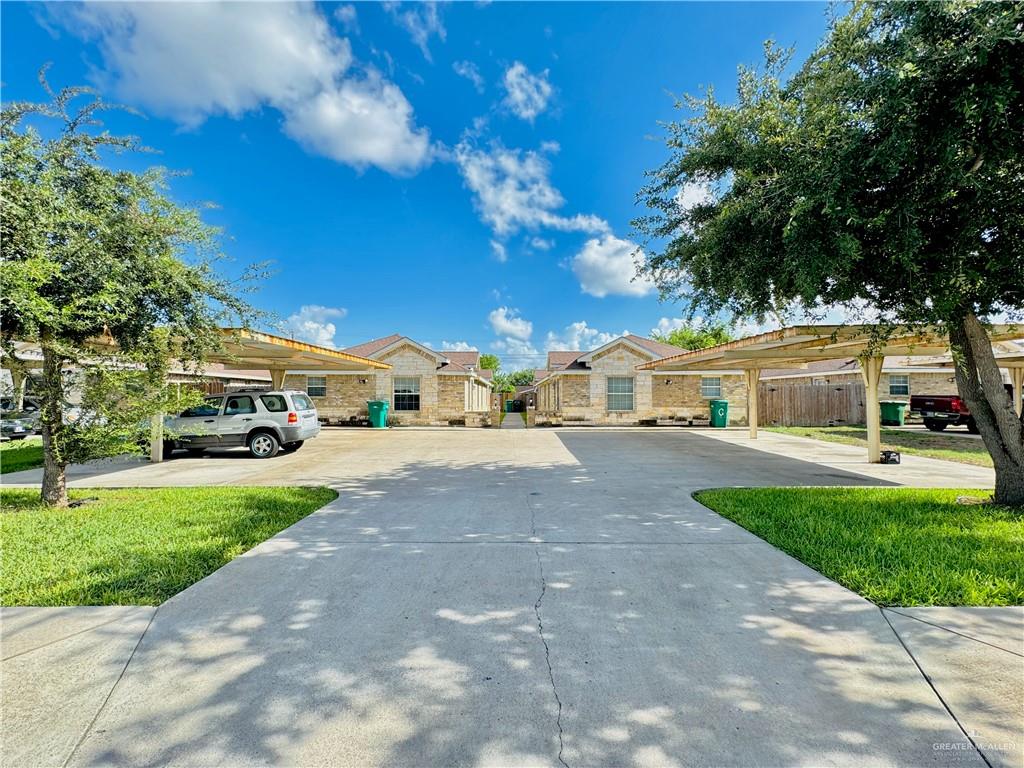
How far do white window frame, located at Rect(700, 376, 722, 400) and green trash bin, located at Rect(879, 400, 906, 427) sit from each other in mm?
7296

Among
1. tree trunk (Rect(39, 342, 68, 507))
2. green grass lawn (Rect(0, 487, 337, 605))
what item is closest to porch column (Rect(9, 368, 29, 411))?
tree trunk (Rect(39, 342, 68, 507))

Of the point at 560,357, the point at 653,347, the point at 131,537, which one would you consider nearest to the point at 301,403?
the point at 131,537

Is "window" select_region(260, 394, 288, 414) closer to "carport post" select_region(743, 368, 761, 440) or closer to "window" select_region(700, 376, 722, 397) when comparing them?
"carport post" select_region(743, 368, 761, 440)

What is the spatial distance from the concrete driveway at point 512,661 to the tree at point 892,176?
386 cm

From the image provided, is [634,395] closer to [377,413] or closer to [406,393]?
[406,393]

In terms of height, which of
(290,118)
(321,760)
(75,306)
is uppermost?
(290,118)

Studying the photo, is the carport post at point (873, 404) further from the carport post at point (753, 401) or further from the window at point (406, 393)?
the window at point (406, 393)

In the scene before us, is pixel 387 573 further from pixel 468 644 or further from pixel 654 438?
pixel 654 438

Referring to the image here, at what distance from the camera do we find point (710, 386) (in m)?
22.4

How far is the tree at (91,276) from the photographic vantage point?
525cm

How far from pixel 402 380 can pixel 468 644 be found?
65.8ft

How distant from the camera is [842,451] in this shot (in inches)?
494

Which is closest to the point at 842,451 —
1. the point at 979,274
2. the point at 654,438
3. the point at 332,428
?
the point at 654,438

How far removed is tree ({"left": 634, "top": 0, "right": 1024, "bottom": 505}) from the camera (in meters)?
4.71
